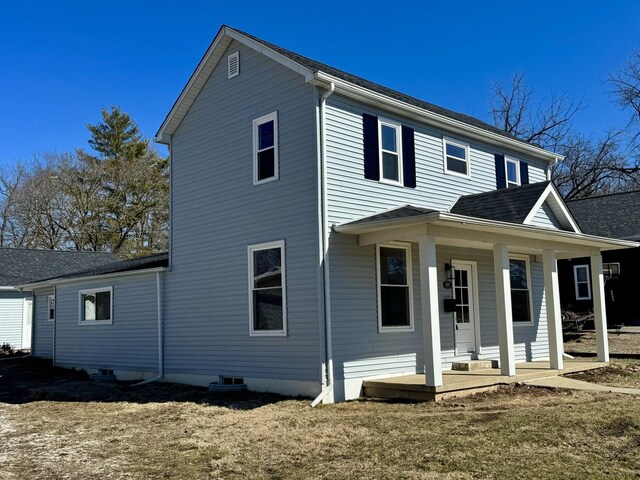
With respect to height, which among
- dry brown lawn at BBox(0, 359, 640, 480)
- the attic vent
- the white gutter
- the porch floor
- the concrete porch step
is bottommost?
dry brown lawn at BBox(0, 359, 640, 480)

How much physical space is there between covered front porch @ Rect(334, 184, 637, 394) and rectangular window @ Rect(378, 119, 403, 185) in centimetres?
85

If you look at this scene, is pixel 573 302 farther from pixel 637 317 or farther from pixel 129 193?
pixel 129 193

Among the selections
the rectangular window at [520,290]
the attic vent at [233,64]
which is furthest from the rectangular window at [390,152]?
the rectangular window at [520,290]

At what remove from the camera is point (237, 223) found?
12.6 meters

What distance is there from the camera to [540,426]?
24.2ft

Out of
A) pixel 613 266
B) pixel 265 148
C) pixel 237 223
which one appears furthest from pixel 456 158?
pixel 613 266

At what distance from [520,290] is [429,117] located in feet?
16.2

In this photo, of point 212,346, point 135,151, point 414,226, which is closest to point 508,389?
point 414,226

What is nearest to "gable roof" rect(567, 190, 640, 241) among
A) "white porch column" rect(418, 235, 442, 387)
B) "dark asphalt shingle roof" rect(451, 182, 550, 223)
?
"dark asphalt shingle roof" rect(451, 182, 550, 223)

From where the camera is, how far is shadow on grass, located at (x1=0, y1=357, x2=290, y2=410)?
36.4 feet

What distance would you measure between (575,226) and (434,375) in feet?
20.4

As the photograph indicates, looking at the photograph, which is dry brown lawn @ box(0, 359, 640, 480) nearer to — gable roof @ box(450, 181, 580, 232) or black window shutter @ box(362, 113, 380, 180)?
gable roof @ box(450, 181, 580, 232)

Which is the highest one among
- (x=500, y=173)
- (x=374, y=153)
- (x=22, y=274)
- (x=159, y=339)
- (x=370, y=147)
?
(x=500, y=173)

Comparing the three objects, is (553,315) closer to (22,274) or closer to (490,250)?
(490,250)
